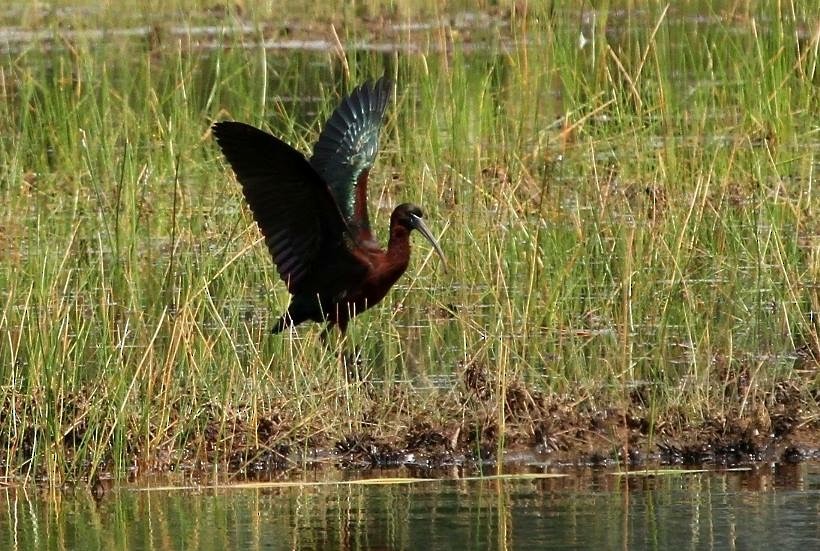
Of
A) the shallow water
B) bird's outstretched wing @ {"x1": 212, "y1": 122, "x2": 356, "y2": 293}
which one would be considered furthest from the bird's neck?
the shallow water

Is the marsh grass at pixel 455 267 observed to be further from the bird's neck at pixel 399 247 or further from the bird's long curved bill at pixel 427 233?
the bird's neck at pixel 399 247

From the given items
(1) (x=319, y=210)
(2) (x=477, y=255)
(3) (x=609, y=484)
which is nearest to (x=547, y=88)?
(2) (x=477, y=255)

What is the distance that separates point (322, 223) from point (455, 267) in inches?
28.1

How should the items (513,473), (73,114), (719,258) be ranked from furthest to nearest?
(73,114) < (719,258) < (513,473)

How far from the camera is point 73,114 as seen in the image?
862 cm

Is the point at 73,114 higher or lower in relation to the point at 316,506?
higher

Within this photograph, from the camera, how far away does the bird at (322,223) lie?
20.8 ft

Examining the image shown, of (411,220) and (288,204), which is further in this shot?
(411,220)

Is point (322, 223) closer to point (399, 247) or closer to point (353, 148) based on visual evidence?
point (399, 247)

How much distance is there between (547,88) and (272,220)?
9.67ft

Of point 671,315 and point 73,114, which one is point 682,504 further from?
point 73,114

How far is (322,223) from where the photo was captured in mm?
6727

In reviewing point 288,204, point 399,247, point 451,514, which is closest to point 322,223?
point 288,204

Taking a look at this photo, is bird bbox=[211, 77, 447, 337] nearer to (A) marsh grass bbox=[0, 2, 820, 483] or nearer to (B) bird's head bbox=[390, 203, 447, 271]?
(B) bird's head bbox=[390, 203, 447, 271]
